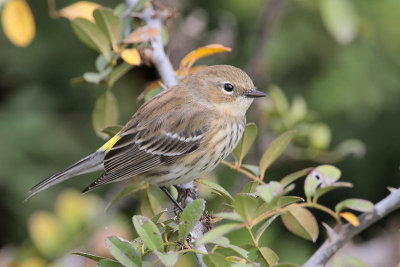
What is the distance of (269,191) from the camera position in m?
1.40

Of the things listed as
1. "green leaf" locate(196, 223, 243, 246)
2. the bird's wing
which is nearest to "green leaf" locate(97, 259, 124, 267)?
"green leaf" locate(196, 223, 243, 246)

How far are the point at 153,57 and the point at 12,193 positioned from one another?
5.96ft

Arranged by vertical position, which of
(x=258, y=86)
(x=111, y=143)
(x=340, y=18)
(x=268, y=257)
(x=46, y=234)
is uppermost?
(x=340, y=18)

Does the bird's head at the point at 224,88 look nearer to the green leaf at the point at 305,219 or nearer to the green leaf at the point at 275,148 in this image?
the green leaf at the point at 275,148

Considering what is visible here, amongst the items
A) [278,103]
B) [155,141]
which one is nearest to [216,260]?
[155,141]

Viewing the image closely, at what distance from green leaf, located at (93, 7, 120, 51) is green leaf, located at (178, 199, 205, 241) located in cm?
107

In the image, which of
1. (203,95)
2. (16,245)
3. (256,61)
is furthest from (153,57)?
(16,245)

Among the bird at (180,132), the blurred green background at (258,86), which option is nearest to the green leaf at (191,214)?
the bird at (180,132)

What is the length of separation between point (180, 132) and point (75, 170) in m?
0.59

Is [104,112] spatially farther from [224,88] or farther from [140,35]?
[224,88]

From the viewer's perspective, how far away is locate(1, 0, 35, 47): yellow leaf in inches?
109

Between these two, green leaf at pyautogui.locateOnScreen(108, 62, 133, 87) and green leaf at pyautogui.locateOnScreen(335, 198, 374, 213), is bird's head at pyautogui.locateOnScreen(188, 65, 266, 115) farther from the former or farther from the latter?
green leaf at pyautogui.locateOnScreen(335, 198, 374, 213)

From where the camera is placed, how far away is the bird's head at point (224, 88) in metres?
3.03

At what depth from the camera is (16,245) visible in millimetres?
4027
